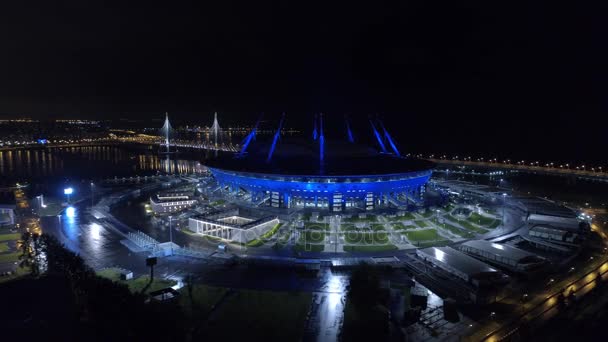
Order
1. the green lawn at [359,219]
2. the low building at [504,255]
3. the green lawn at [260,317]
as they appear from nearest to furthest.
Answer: the green lawn at [260,317]
the low building at [504,255]
the green lawn at [359,219]

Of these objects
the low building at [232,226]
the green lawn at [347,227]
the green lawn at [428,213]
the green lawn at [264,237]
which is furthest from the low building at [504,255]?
the low building at [232,226]

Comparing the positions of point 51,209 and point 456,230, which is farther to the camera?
point 51,209

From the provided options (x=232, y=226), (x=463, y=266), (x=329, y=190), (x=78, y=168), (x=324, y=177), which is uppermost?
(x=324, y=177)

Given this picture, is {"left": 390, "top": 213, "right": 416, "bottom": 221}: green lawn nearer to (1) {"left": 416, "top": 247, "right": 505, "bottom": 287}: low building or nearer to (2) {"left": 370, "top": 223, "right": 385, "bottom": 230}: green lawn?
(2) {"left": 370, "top": 223, "right": 385, "bottom": 230}: green lawn

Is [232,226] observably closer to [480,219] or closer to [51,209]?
[51,209]

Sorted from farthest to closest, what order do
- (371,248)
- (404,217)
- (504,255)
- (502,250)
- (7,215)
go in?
1. (404,217)
2. (7,215)
3. (371,248)
4. (502,250)
5. (504,255)

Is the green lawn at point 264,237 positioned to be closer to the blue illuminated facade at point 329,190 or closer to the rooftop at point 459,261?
the blue illuminated facade at point 329,190

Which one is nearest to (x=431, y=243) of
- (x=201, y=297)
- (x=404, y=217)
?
(x=404, y=217)

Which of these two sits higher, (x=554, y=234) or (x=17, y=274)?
(x=554, y=234)
